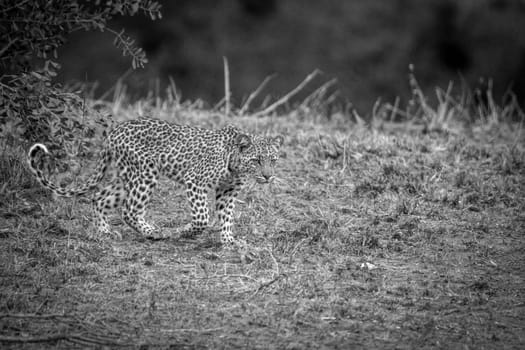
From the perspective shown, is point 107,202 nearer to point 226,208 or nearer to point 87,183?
point 87,183

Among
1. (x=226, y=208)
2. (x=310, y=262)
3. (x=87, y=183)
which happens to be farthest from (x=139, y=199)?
(x=310, y=262)

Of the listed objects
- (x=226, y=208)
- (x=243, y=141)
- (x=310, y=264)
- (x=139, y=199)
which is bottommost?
(x=310, y=264)

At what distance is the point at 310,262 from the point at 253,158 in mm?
1023

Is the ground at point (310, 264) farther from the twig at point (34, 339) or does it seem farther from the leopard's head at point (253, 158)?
the leopard's head at point (253, 158)

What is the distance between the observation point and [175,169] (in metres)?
8.76

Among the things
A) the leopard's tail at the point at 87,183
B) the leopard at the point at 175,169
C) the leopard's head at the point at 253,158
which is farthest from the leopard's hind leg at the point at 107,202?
the leopard's head at the point at 253,158

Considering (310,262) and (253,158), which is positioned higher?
(253,158)

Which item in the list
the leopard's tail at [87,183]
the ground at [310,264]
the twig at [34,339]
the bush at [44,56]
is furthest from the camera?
the bush at [44,56]

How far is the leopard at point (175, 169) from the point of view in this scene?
8.52 meters

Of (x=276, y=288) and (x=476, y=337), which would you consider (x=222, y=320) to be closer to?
(x=276, y=288)

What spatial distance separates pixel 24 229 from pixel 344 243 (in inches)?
110

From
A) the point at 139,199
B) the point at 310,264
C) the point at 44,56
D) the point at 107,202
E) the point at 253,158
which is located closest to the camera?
the point at 310,264

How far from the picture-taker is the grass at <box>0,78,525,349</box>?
22.0 ft

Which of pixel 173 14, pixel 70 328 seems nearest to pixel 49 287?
pixel 70 328
